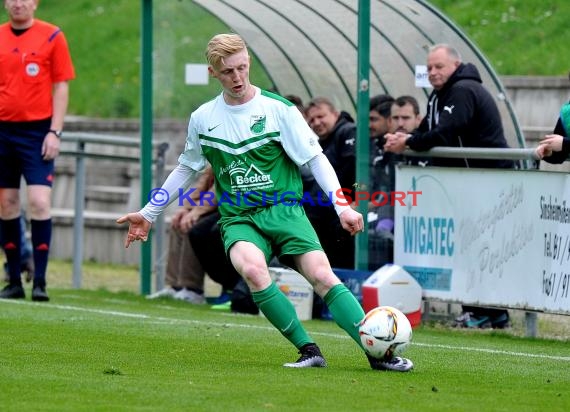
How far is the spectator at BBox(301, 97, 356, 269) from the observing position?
43.6 feet

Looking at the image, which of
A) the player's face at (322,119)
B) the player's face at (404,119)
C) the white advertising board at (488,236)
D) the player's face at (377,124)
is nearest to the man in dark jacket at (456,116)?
the white advertising board at (488,236)

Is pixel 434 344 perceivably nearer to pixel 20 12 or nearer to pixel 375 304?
pixel 375 304

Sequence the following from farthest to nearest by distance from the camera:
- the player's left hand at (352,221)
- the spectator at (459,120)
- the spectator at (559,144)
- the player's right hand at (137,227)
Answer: the spectator at (459,120) → the spectator at (559,144) → the player's right hand at (137,227) → the player's left hand at (352,221)

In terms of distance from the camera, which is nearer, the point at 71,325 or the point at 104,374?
the point at 104,374

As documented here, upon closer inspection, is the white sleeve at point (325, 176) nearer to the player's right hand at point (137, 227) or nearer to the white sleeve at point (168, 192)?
the white sleeve at point (168, 192)

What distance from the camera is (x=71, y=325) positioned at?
1101cm

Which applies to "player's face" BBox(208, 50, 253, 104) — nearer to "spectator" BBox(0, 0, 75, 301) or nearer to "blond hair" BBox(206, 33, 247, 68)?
"blond hair" BBox(206, 33, 247, 68)

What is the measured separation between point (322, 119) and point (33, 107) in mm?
2667

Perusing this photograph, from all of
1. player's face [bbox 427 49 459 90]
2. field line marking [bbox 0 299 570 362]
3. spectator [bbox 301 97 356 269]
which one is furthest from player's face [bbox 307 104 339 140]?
field line marking [bbox 0 299 570 362]

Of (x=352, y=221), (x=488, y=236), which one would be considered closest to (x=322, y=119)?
(x=488, y=236)

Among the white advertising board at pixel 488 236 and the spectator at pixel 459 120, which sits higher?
the spectator at pixel 459 120

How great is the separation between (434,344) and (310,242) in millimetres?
2436

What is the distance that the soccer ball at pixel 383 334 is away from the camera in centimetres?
805

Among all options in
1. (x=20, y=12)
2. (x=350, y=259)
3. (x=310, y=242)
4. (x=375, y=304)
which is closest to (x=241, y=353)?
(x=310, y=242)
